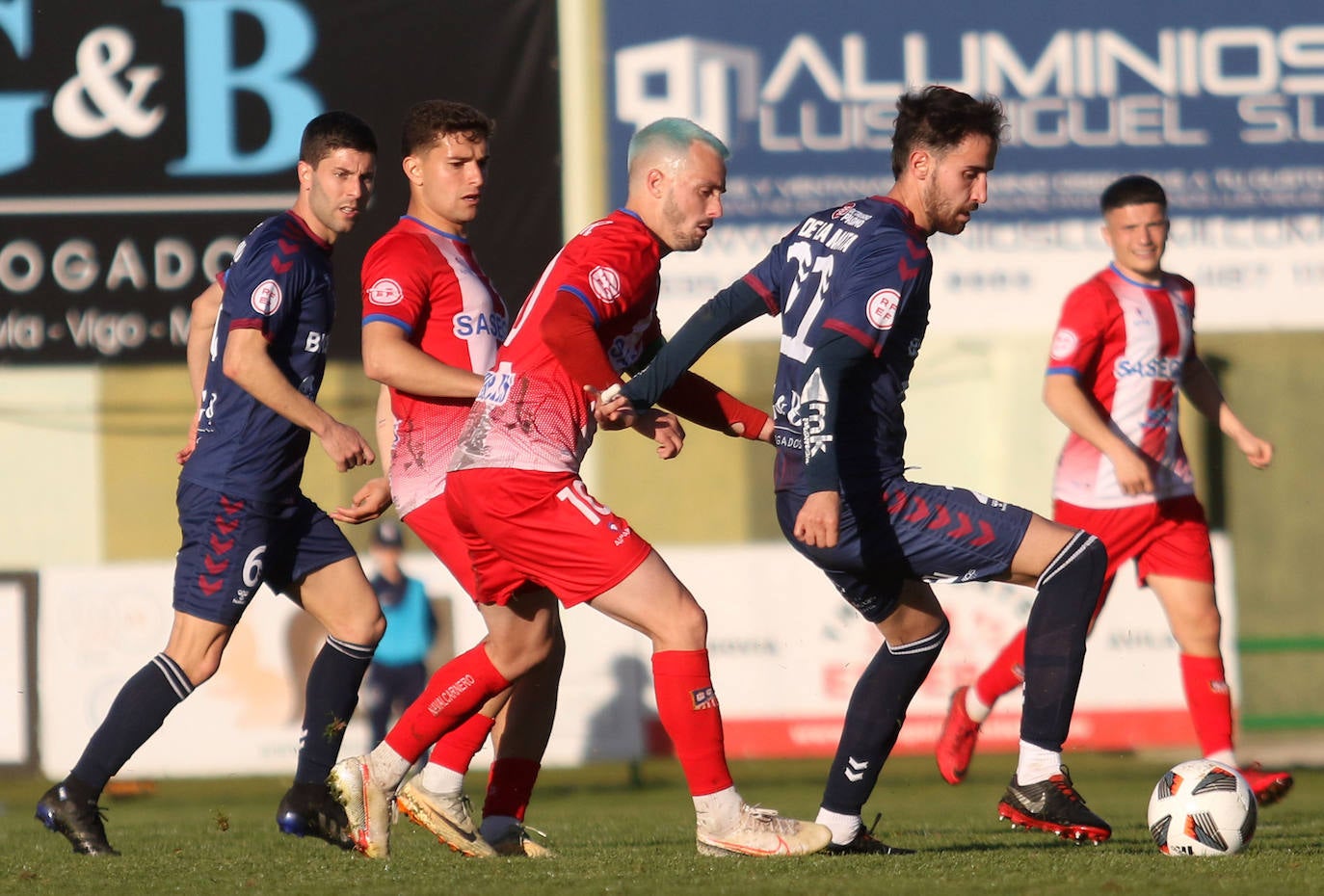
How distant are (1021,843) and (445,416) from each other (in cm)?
215

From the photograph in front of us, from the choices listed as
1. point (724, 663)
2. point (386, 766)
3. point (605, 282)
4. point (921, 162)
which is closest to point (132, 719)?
point (386, 766)

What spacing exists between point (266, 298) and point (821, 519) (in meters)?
1.98

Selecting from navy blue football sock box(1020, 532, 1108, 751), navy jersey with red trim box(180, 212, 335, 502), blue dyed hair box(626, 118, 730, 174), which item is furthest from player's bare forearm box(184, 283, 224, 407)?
navy blue football sock box(1020, 532, 1108, 751)

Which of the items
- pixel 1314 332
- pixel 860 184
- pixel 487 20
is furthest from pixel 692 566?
pixel 1314 332

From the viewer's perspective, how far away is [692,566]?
10047 mm

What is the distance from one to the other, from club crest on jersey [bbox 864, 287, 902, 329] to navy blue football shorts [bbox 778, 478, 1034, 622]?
1.54 ft

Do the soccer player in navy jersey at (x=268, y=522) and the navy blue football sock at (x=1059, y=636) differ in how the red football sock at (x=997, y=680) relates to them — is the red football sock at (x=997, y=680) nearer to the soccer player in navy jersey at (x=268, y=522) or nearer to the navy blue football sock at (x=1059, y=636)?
the navy blue football sock at (x=1059, y=636)

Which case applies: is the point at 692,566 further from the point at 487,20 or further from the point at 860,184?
the point at 487,20

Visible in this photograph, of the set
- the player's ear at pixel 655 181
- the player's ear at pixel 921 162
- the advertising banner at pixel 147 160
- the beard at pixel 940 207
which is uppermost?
the advertising banner at pixel 147 160

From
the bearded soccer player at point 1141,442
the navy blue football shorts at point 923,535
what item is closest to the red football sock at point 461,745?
the navy blue football shorts at point 923,535

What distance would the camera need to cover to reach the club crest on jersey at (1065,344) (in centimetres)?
650

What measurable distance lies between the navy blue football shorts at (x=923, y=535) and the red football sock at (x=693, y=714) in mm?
433

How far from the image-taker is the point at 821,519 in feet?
14.1

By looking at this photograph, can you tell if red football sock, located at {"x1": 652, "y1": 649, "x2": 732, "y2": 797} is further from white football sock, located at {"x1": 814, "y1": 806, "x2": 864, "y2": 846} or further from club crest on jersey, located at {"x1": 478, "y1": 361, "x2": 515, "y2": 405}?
club crest on jersey, located at {"x1": 478, "y1": 361, "x2": 515, "y2": 405}
